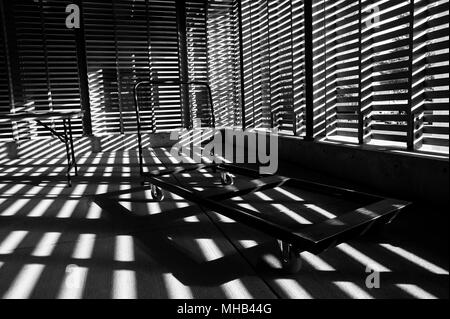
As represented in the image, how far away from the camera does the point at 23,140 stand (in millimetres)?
6578

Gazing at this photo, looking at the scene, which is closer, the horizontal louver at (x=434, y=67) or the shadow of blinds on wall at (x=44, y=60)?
the horizontal louver at (x=434, y=67)

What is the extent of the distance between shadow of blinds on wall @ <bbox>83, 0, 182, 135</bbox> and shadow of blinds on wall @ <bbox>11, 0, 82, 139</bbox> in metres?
0.40

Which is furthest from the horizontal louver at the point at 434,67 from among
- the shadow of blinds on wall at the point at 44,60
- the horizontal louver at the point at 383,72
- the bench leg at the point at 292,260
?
the shadow of blinds on wall at the point at 44,60

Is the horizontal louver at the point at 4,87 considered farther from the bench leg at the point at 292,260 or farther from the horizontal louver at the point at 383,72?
the bench leg at the point at 292,260

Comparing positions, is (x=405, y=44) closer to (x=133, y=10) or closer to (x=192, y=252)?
(x=192, y=252)

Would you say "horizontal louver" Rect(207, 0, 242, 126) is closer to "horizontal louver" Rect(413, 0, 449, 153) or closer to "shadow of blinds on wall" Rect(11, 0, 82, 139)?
"shadow of blinds on wall" Rect(11, 0, 82, 139)

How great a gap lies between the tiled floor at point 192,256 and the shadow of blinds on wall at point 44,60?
398 centimetres

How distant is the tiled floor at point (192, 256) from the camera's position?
5.48ft

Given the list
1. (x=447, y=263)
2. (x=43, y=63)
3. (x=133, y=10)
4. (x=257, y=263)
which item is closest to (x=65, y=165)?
(x=43, y=63)

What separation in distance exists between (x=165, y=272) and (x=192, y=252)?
0.95 ft

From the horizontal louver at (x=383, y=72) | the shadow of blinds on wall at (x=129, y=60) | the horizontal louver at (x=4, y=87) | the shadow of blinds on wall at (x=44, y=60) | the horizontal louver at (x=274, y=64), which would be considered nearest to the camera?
the horizontal louver at (x=383, y=72)

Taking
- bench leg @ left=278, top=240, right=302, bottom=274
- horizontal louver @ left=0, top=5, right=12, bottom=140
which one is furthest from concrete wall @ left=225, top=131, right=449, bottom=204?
horizontal louver @ left=0, top=5, right=12, bottom=140

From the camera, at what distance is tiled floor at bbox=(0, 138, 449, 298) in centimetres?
167

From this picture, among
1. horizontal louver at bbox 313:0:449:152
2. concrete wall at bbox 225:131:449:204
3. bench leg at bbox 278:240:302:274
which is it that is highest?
horizontal louver at bbox 313:0:449:152
